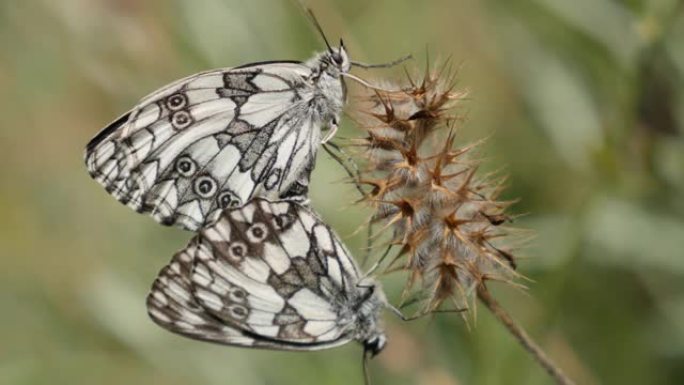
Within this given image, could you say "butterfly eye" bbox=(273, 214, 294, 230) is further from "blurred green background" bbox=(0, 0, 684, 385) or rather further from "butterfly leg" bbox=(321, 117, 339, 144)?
"blurred green background" bbox=(0, 0, 684, 385)

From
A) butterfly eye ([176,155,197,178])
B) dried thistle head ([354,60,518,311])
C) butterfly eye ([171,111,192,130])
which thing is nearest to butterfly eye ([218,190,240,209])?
butterfly eye ([176,155,197,178])

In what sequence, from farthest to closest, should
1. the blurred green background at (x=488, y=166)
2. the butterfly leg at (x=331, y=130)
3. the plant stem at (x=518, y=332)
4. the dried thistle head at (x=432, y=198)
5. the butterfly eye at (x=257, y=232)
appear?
the blurred green background at (x=488, y=166)
the butterfly leg at (x=331, y=130)
the butterfly eye at (x=257, y=232)
the dried thistle head at (x=432, y=198)
the plant stem at (x=518, y=332)

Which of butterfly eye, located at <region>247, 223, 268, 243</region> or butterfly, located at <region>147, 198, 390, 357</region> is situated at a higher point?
butterfly eye, located at <region>247, 223, 268, 243</region>

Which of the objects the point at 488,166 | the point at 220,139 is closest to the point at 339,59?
the point at 220,139

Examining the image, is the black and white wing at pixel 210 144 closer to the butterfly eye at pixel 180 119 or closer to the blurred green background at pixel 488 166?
the butterfly eye at pixel 180 119

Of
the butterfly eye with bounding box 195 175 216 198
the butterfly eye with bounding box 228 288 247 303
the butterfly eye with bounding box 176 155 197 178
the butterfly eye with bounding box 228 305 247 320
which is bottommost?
the butterfly eye with bounding box 228 305 247 320

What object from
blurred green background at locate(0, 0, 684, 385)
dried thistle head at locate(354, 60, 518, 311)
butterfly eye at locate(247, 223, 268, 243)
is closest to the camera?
dried thistle head at locate(354, 60, 518, 311)

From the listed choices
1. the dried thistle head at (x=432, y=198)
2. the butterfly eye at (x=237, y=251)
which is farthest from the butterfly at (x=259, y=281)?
the dried thistle head at (x=432, y=198)

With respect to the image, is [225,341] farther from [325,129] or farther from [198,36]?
[198,36]
